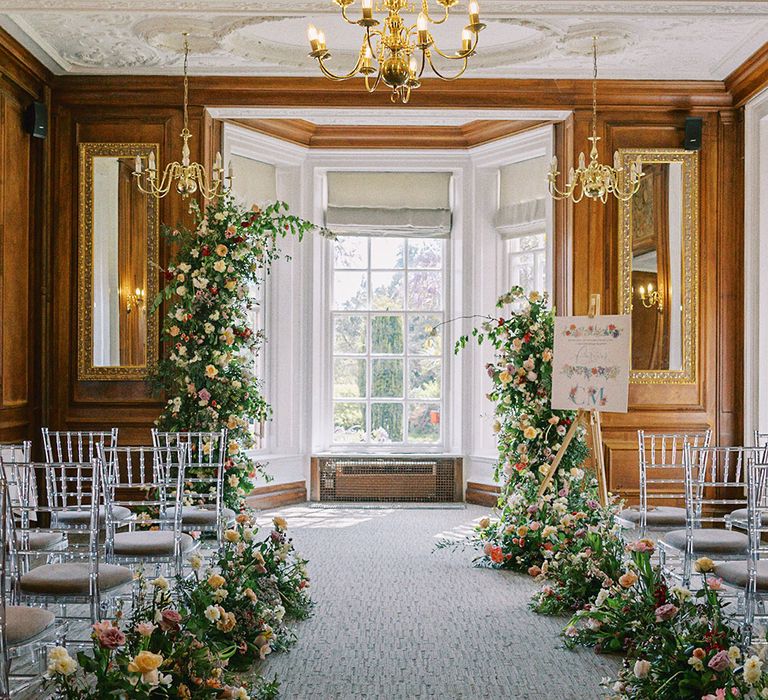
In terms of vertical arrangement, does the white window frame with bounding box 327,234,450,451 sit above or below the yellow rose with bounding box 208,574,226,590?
above

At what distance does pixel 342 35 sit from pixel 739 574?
4535 mm

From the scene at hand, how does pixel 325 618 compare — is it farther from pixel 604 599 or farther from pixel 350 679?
pixel 604 599

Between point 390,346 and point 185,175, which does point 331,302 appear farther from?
point 185,175

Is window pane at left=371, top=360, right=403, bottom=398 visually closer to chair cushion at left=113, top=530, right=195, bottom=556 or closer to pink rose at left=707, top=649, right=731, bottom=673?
chair cushion at left=113, top=530, right=195, bottom=556

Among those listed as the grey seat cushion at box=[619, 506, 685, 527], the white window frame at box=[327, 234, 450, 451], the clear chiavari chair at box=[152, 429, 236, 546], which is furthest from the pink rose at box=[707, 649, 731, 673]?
the white window frame at box=[327, 234, 450, 451]

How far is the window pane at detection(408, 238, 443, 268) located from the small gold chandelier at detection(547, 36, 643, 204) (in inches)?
67.0

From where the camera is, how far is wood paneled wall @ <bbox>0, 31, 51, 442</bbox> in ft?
21.5

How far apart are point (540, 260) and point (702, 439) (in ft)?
7.59

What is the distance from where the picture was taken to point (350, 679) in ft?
13.2

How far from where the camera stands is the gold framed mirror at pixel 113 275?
7.36 metres

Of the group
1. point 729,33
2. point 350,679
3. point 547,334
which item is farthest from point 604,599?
point 729,33

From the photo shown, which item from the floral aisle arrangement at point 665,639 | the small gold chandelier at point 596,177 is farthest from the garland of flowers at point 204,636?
the small gold chandelier at point 596,177

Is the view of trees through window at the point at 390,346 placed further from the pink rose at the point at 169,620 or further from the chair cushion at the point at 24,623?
the pink rose at the point at 169,620

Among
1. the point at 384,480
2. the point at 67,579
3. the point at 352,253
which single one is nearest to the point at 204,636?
the point at 67,579
